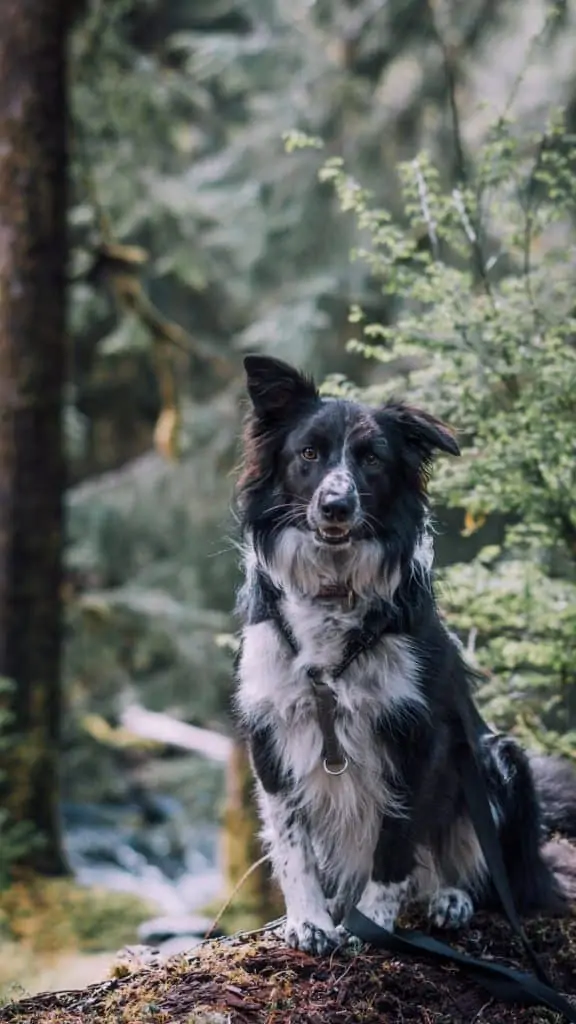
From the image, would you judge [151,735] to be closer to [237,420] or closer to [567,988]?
[237,420]

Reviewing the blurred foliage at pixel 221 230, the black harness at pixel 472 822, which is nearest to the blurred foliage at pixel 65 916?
the blurred foliage at pixel 221 230

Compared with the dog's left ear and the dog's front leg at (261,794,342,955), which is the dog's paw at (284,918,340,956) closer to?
the dog's front leg at (261,794,342,955)

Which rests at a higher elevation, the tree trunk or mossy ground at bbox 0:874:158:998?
the tree trunk

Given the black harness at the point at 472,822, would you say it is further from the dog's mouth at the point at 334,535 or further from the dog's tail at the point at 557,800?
the dog's tail at the point at 557,800

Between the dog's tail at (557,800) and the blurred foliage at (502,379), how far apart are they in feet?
1.20

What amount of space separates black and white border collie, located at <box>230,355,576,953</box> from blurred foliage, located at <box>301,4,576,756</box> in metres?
0.85

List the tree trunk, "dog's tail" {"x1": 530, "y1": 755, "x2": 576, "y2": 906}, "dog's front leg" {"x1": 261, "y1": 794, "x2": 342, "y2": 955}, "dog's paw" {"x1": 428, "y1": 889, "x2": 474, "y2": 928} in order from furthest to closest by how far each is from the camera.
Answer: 1. the tree trunk
2. "dog's tail" {"x1": 530, "y1": 755, "x2": 576, "y2": 906}
3. "dog's paw" {"x1": 428, "y1": 889, "x2": 474, "y2": 928}
4. "dog's front leg" {"x1": 261, "y1": 794, "x2": 342, "y2": 955}

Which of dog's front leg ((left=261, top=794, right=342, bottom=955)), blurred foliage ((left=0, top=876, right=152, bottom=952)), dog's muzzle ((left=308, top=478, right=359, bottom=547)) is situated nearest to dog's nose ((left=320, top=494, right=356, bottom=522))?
dog's muzzle ((left=308, top=478, right=359, bottom=547))

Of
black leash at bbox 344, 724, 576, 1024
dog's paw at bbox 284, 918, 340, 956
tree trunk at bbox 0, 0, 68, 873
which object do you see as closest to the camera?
black leash at bbox 344, 724, 576, 1024

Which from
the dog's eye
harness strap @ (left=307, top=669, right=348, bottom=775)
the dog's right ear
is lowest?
harness strap @ (left=307, top=669, right=348, bottom=775)

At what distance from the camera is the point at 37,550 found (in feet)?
26.6

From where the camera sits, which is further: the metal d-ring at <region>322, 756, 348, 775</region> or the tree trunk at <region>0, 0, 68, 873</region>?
the tree trunk at <region>0, 0, 68, 873</region>

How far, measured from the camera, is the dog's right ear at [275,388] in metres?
3.29

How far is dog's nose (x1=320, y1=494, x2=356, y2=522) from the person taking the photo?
305 centimetres
